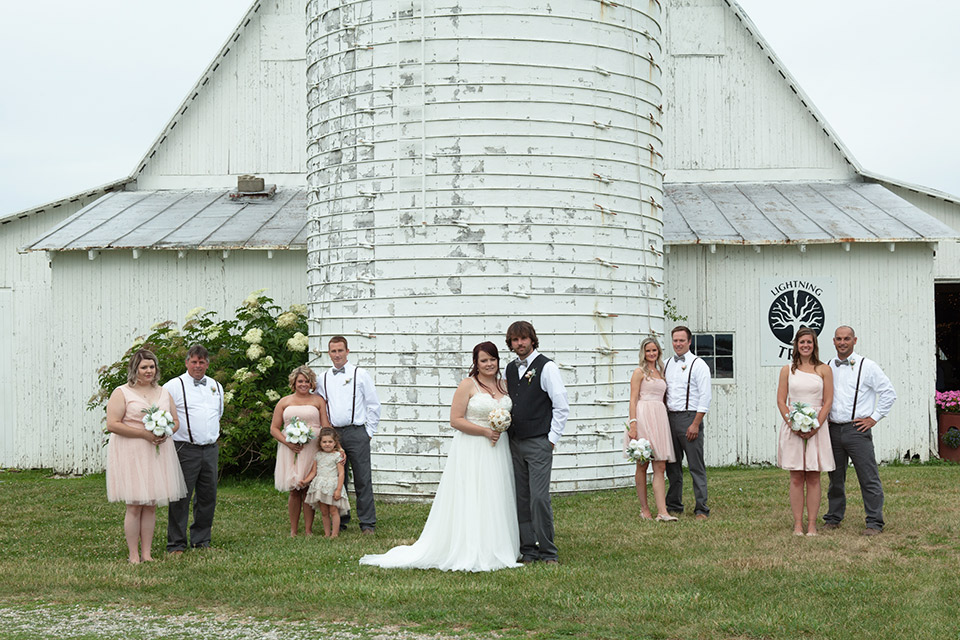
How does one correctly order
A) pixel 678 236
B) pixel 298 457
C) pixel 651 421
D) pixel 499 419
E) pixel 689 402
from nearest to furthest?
pixel 499 419 < pixel 298 457 < pixel 651 421 < pixel 689 402 < pixel 678 236

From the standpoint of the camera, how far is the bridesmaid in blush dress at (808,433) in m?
9.20

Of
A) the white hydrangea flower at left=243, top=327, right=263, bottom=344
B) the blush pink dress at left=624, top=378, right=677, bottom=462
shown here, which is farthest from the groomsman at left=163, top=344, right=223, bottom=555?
the white hydrangea flower at left=243, top=327, right=263, bottom=344

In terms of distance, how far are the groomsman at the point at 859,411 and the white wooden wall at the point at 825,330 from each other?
6.81 meters

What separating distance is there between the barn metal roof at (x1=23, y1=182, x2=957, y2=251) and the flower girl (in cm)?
698

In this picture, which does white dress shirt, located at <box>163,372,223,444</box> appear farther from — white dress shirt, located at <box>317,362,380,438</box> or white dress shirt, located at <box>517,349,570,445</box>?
white dress shirt, located at <box>517,349,570,445</box>

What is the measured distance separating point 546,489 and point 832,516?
10.7 ft

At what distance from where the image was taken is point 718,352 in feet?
54.4

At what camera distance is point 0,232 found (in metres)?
18.8

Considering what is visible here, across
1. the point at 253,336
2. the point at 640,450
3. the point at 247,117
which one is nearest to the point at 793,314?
the point at 640,450

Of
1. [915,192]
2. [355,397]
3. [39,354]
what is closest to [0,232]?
[39,354]

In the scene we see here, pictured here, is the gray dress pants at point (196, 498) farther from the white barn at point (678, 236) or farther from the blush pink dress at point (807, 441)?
the white barn at point (678, 236)

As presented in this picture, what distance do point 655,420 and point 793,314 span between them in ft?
21.8

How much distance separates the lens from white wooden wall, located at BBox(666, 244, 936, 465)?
53.4 feet

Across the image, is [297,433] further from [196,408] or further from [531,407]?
[531,407]
